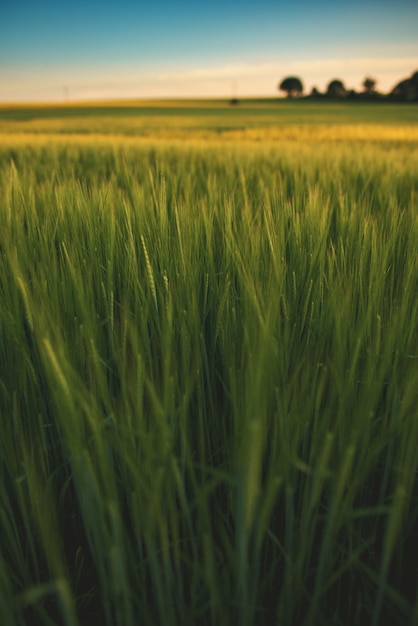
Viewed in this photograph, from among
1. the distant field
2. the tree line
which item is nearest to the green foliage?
the tree line

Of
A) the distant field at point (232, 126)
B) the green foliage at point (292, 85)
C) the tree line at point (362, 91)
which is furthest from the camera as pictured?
the green foliage at point (292, 85)

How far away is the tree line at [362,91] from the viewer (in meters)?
36.7

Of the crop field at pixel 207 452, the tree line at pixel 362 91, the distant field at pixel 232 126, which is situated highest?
the tree line at pixel 362 91

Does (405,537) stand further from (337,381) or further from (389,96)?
(389,96)

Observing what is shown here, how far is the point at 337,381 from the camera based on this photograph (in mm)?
395

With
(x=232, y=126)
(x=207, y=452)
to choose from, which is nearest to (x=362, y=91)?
(x=232, y=126)

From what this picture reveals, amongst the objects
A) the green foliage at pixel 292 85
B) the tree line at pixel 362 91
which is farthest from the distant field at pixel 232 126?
the green foliage at pixel 292 85

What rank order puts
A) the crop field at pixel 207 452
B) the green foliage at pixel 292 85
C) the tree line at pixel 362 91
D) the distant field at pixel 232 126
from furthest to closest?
the green foliage at pixel 292 85 → the tree line at pixel 362 91 → the distant field at pixel 232 126 → the crop field at pixel 207 452

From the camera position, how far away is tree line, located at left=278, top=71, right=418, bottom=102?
36719 mm

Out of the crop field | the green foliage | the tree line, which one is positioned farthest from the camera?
the green foliage

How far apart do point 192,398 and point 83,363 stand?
0.40ft

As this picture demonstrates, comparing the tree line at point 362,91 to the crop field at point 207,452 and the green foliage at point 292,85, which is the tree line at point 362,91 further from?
the crop field at point 207,452

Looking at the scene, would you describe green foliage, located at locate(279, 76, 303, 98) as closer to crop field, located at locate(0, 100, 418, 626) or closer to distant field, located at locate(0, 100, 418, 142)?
distant field, located at locate(0, 100, 418, 142)

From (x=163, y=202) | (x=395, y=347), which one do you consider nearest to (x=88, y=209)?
(x=163, y=202)
